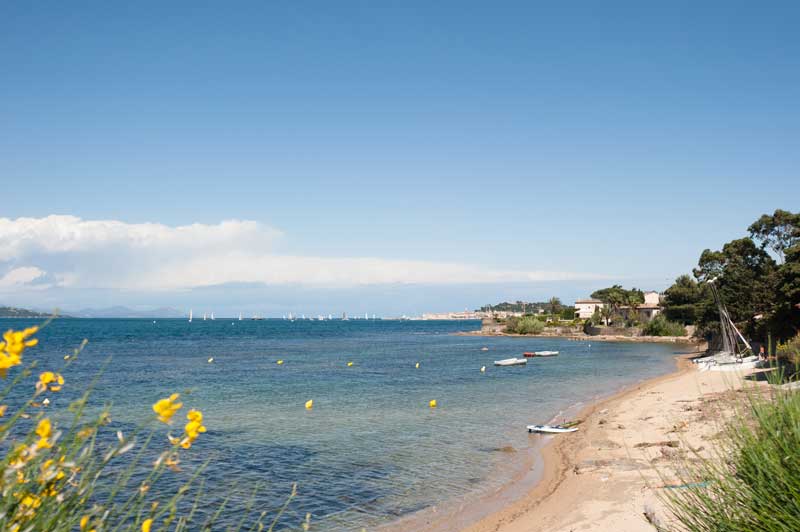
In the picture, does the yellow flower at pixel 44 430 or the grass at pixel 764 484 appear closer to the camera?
the yellow flower at pixel 44 430

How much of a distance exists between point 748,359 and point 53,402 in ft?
125

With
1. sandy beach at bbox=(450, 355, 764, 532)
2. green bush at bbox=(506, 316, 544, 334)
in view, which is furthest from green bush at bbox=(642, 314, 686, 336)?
sandy beach at bbox=(450, 355, 764, 532)

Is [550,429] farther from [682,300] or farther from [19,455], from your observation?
[682,300]

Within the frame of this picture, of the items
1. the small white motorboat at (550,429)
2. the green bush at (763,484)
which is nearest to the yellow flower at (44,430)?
the green bush at (763,484)

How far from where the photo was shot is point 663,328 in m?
91.2

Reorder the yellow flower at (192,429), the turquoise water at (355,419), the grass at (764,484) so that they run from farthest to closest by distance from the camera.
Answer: the turquoise water at (355,419)
the grass at (764,484)
the yellow flower at (192,429)

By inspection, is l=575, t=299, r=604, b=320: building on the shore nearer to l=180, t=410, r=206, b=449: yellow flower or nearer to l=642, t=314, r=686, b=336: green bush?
l=642, t=314, r=686, b=336: green bush

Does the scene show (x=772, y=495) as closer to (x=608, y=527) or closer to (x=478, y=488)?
(x=608, y=527)

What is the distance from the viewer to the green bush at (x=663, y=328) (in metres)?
89.8

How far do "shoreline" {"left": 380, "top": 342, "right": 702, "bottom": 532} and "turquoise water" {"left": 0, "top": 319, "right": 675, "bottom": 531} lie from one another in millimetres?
440

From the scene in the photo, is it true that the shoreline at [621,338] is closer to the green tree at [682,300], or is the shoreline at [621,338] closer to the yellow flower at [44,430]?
the green tree at [682,300]

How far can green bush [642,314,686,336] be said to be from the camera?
8981cm

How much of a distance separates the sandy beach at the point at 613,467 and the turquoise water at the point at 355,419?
174cm

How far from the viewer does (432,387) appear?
122ft
